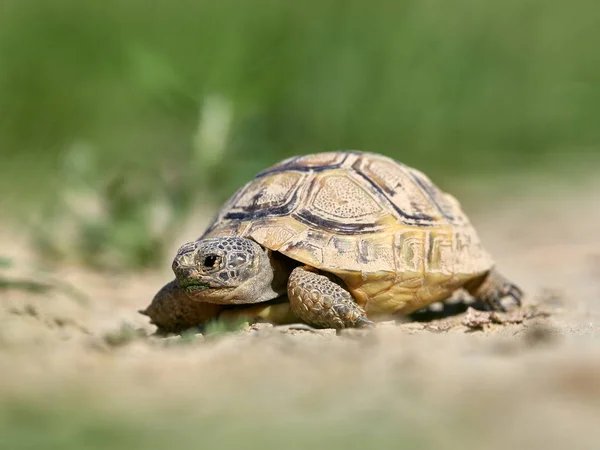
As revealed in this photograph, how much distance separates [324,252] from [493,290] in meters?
1.43

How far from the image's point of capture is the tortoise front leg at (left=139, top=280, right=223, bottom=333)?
4.17 meters

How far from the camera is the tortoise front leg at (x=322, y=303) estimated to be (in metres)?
3.69

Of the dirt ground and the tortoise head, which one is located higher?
the tortoise head

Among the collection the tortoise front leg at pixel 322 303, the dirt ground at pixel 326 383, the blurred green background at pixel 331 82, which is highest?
the blurred green background at pixel 331 82

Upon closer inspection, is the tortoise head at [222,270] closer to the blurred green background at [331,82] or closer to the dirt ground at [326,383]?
the dirt ground at [326,383]

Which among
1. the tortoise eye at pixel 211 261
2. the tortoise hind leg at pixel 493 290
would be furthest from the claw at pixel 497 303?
the tortoise eye at pixel 211 261

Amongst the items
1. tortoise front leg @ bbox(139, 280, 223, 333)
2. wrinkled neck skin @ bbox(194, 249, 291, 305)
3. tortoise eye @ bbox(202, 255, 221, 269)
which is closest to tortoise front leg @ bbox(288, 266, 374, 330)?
wrinkled neck skin @ bbox(194, 249, 291, 305)

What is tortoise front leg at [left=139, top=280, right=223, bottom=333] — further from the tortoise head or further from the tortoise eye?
the tortoise eye

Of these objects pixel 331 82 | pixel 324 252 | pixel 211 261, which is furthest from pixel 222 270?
pixel 331 82

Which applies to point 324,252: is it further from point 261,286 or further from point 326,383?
point 326,383

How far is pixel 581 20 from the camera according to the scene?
11188 mm

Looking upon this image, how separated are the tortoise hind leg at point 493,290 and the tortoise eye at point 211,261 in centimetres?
178

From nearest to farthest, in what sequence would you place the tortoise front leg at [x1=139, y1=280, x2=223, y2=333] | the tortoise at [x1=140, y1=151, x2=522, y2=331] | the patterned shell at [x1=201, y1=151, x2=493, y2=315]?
the tortoise at [x1=140, y1=151, x2=522, y2=331] < the patterned shell at [x1=201, y1=151, x2=493, y2=315] < the tortoise front leg at [x1=139, y1=280, x2=223, y2=333]

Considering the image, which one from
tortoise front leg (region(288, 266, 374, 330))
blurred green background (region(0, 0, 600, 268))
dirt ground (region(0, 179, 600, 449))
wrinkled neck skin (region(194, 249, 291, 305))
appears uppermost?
blurred green background (region(0, 0, 600, 268))
